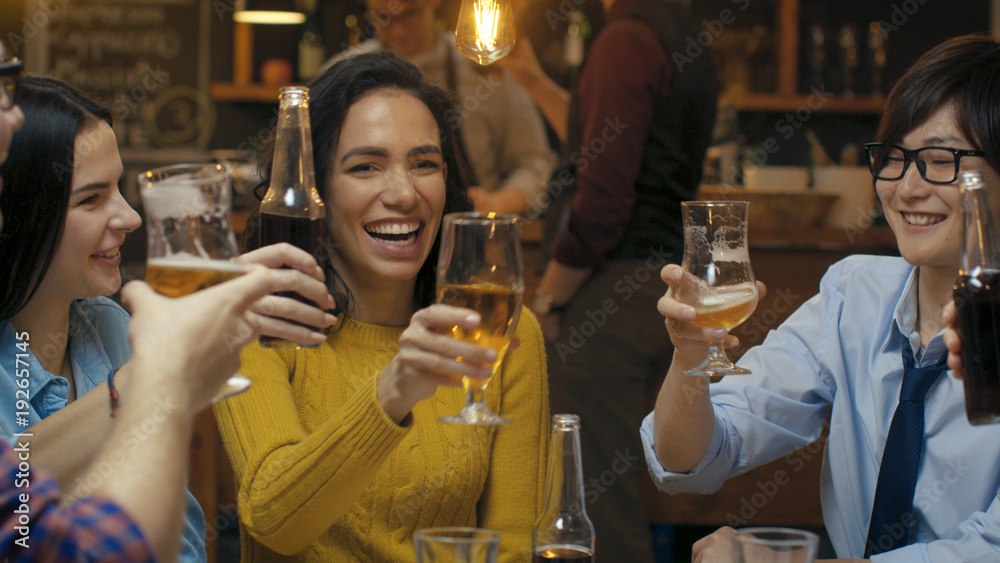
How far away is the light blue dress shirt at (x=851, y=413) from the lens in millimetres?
1289

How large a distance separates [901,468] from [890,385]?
0.15 m

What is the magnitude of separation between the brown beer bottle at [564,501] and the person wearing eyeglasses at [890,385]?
0.22 metres

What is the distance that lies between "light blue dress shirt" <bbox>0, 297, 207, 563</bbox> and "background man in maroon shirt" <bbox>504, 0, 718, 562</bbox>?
1207 millimetres

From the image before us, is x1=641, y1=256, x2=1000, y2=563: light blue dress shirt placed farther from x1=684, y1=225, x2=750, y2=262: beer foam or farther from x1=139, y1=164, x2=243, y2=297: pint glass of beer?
x1=139, y1=164, x2=243, y2=297: pint glass of beer

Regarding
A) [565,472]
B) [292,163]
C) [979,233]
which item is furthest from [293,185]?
[979,233]

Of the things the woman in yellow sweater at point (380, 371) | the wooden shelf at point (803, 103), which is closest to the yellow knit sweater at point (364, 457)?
the woman in yellow sweater at point (380, 371)

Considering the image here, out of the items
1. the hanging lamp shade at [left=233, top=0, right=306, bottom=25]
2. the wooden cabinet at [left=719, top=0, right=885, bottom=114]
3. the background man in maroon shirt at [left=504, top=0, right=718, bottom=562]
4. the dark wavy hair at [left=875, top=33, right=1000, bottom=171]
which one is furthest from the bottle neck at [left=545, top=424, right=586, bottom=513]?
the hanging lamp shade at [left=233, top=0, right=306, bottom=25]

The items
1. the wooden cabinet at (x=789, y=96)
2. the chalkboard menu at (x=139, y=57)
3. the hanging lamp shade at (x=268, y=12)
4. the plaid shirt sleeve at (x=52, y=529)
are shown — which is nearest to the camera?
the plaid shirt sleeve at (x=52, y=529)

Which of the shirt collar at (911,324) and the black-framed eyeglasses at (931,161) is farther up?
the black-framed eyeglasses at (931,161)

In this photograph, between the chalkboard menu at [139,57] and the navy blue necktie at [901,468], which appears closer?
the navy blue necktie at [901,468]

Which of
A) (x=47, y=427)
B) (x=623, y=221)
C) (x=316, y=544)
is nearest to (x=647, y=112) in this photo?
(x=623, y=221)

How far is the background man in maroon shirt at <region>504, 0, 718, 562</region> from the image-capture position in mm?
2314

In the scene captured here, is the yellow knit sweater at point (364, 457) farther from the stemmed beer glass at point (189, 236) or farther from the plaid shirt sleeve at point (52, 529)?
the plaid shirt sleeve at point (52, 529)

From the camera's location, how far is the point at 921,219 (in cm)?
129
